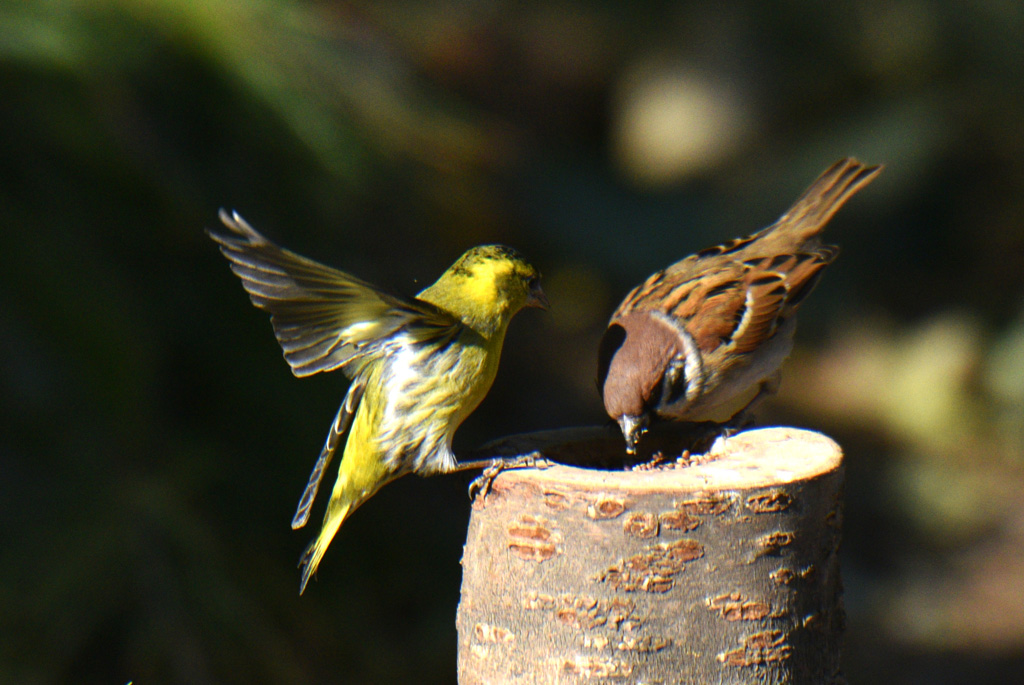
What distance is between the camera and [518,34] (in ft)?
35.7

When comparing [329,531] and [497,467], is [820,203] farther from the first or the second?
[329,531]

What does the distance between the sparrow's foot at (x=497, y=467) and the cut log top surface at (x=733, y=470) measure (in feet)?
0.12

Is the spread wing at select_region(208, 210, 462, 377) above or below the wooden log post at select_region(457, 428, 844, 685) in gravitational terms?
above

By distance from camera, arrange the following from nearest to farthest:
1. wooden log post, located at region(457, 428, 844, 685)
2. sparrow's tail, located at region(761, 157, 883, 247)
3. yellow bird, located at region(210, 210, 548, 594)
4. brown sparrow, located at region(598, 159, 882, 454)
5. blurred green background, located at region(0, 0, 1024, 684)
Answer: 1. wooden log post, located at region(457, 428, 844, 685)
2. yellow bird, located at region(210, 210, 548, 594)
3. brown sparrow, located at region(598, 159, 882, 454)
4. blurred green background, located at region(0, 0, 1024, 684)
5. sparrow's tail, located at region(761, 157, 883, 247)

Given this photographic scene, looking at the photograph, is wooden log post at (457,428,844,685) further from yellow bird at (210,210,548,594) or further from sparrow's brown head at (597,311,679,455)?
sparrow's brown head at (597,311,679,455)

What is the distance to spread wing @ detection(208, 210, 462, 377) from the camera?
5.70ft

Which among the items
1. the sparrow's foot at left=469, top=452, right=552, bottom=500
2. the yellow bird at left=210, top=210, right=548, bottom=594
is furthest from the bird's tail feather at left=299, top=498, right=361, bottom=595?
the sparrow's foot at left=469, top=452, right=552, bottom=500

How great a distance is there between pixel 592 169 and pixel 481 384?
316 inches

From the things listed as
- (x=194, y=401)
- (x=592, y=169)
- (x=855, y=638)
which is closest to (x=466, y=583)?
(x=194, y=401)

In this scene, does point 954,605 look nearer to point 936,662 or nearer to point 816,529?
point 936,662

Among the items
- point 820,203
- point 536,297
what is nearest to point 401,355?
point 536,297

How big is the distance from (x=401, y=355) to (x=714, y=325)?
38.4 inches

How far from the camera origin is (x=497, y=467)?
1.88 meters

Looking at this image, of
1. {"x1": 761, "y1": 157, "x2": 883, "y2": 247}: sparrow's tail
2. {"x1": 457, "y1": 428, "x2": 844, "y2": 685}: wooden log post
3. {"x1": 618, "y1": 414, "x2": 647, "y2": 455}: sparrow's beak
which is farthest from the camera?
{"x1": 761, "y1": 157, "x2": 883, "y2": 247}: sparrow's tail
